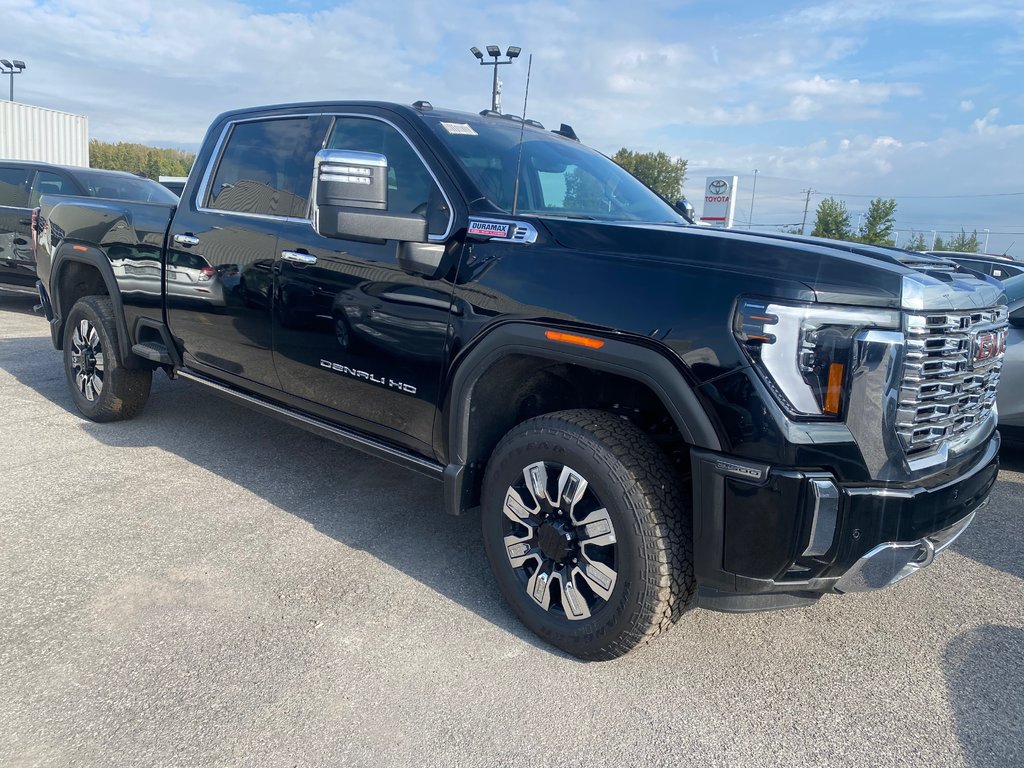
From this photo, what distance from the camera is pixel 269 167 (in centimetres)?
410

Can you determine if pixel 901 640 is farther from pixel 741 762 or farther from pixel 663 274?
pixel 663 274

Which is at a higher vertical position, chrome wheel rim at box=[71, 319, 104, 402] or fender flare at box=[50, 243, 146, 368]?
fender flare at box=[50, 243, 146, 368]

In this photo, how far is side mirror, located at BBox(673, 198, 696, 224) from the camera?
446cm

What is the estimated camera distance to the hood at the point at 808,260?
2268 mm

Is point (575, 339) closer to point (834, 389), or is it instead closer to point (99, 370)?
point (834, 389)

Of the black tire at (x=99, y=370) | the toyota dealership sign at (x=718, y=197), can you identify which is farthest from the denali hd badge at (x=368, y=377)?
the toyota dealership sign at (x=718, y=197)

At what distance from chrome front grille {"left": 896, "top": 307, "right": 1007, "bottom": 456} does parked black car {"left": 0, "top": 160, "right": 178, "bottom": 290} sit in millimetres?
9252

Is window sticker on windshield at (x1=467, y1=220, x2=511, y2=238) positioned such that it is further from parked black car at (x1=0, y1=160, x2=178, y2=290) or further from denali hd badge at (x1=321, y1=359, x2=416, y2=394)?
parked black car at (x1=0, y1=160, x2=178, y2=290)

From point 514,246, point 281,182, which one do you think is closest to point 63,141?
point 281,182

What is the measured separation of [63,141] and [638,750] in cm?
3028

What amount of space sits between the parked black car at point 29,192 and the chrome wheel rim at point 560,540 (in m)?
8.33

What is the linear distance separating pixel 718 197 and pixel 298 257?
13443mm

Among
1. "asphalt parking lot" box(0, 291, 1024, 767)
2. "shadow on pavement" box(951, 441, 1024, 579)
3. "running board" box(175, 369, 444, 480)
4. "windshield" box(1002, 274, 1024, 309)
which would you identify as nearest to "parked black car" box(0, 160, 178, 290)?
"running board" box(175, 369, 444, 480)

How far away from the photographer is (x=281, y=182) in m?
3.98
